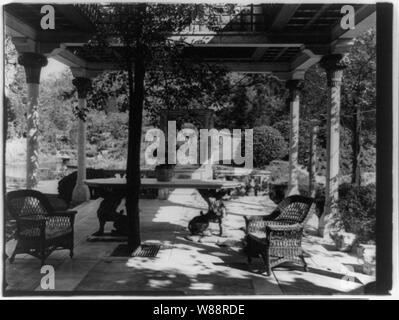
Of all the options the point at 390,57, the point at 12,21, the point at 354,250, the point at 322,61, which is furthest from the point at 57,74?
the point at 390,57

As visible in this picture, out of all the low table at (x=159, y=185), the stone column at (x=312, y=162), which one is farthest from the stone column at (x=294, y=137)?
the low table at (x=159, y=185)

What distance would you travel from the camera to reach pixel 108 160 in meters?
19.3

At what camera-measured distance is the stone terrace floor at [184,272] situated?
500 cm

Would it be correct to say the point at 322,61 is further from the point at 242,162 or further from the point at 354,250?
the point at 242,162

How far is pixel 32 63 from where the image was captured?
8.39m

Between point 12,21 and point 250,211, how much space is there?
7.33 meters

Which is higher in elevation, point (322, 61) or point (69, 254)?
point (322, 61)

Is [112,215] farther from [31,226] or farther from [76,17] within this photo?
[76,17]

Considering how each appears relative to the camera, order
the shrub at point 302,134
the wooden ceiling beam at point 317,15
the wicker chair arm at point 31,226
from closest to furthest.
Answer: the wicker chair arm at point 31,226 → the wooden ceiling beam at point 317,15 → the shrub at point 302,134

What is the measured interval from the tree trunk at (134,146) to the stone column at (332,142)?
385cm

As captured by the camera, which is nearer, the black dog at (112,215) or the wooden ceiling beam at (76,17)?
the wooden ceiling beam at (76,17)

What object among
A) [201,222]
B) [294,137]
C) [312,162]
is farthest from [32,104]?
[294,137]

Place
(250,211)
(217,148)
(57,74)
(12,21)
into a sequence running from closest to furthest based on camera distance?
(12,21), (250,211), (217,148), (57,74)

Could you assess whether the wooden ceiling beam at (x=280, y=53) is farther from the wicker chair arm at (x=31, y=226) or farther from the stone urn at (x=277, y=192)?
the wicker chair arm at (x=31, y=226)
